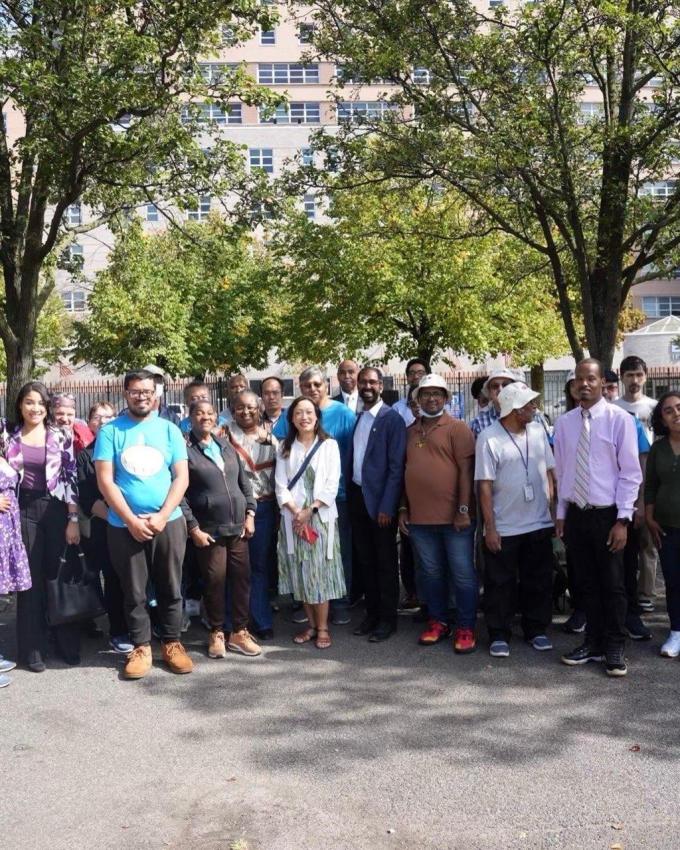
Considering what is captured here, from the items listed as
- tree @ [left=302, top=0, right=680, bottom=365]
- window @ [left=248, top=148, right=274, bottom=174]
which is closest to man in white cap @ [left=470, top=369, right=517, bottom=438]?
tree @ [left=302, top=0, right=680, bottom=365]

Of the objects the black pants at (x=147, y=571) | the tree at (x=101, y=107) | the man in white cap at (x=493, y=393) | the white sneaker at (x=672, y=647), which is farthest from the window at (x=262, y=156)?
the white sneaker at (x=672, y=647)

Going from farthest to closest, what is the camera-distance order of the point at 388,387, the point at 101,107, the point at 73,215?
the point at 73,215 < the point at 388,387 < the point at 101,107

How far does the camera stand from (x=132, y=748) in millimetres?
5023

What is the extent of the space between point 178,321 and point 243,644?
26.9 meters

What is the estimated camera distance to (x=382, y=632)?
709cm

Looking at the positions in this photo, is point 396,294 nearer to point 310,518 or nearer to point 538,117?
point 538,117

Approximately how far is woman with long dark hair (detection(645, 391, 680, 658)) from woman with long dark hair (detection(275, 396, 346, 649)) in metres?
2.41

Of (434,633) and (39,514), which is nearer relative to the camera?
(39,514)

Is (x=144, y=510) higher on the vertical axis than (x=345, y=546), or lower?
higher

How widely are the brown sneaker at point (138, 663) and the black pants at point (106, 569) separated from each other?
56cm

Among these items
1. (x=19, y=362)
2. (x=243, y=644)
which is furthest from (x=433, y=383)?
(x=19, y=362)

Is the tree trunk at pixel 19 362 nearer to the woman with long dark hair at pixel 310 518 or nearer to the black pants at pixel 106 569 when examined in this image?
the black pants at pixel 106 569

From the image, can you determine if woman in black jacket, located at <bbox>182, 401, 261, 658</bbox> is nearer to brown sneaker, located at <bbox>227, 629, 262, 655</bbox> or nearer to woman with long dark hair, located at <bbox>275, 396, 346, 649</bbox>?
brown sneaker, located at <bbox>227, 629, 262, 655</bbox>

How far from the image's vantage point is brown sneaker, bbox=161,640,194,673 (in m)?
6.35
